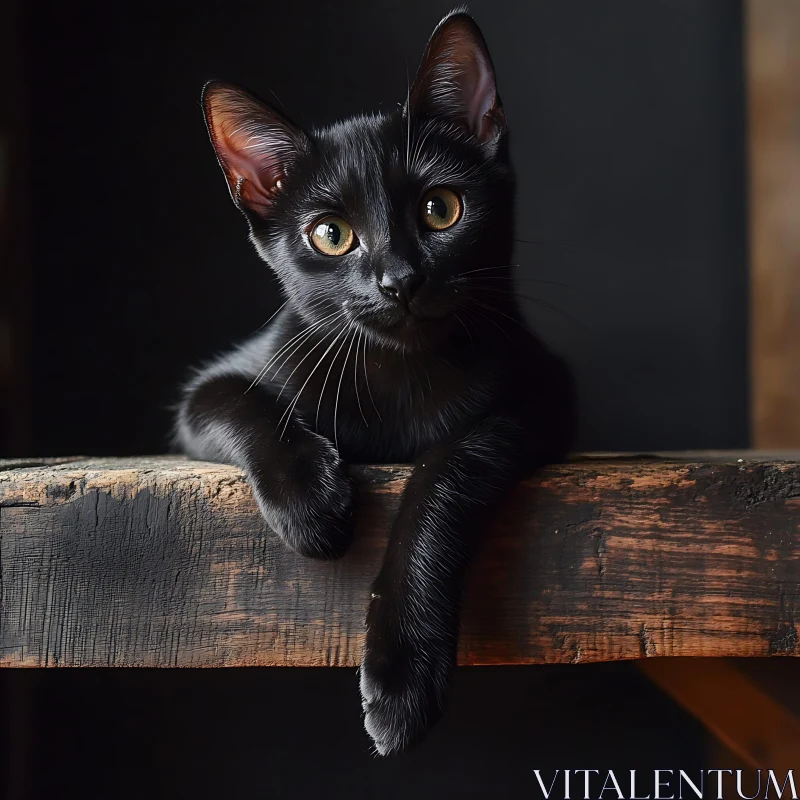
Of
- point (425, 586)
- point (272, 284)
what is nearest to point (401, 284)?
point (425, 586)

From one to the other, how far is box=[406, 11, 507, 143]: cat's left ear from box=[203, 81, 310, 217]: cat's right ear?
0.49 ft

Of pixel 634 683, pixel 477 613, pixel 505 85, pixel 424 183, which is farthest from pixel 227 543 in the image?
pixel 505 85

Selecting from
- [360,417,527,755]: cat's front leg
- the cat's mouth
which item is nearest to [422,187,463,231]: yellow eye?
the cat's mouth

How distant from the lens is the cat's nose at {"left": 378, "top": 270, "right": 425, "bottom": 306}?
0.83 m

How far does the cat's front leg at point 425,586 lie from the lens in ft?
2.54

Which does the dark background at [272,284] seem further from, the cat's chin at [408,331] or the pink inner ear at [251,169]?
the cat's chin at [408,331]

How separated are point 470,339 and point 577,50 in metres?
1.25

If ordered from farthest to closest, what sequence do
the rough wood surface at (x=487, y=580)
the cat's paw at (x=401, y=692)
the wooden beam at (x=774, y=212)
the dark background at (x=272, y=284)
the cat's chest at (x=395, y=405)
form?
the wooden beam at (x=774, y=212)
the dark background at (x=272, y=284)
the cat's chest at (x=395, y=405)
the rough wood surface at (x=487, y=580)
the cat's paw at (x=401, y=692)

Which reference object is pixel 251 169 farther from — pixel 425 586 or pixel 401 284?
pixel 425 586

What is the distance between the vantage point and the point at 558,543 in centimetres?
88

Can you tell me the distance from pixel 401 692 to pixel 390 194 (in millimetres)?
496

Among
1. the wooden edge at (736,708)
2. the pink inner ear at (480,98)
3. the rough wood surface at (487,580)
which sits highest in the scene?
the pink inner ear at (480,98)

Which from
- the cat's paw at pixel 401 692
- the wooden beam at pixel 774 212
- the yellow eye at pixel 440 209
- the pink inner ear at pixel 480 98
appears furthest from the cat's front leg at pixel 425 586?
the wooden beam at pixel 774 212

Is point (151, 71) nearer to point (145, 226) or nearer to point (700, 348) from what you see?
point (145, 226)
